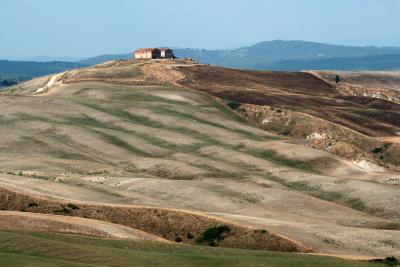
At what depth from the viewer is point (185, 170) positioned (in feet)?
264

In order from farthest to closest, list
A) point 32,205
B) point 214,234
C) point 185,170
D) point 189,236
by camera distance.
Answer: point 185,170, point 32,205, point 189,236, point 214,234

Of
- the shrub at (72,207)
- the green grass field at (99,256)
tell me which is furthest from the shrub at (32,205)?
the green grass field at (99,256)

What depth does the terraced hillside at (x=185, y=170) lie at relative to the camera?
5206cm

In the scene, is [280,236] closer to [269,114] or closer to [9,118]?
[9,118]

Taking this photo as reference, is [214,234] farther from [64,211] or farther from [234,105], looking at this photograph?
[234,105]

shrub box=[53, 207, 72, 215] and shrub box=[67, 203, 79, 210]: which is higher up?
shrub box=[67, 203, 79, 210]

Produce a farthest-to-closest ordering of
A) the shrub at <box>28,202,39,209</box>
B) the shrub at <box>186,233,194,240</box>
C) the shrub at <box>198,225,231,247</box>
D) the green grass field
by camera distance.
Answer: the shrub at <box>28,202,39,209</box> < the shrub at <box>186,233,194,240</box> < the shrub at <box>198,225,231,247</box> < the green grass field

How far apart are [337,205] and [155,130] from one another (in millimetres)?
44756

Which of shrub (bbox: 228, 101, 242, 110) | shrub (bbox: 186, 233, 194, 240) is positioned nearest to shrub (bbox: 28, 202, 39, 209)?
shrub (bbox: 186, 233, 194, 240)

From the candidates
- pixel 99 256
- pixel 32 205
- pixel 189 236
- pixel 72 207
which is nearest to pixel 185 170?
pixel 72 207

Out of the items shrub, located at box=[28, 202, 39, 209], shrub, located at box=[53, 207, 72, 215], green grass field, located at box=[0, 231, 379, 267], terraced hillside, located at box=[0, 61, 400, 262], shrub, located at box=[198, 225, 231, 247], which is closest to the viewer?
green grass field, located at box=[0, 231, 379, 267]

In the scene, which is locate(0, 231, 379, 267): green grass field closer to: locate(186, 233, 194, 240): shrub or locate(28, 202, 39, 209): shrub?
locate(186, 233, 194, 240): shrub

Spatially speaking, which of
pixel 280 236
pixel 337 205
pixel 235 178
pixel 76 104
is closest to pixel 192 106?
pixel 76 104

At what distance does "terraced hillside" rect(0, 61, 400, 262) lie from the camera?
52.1 metres
